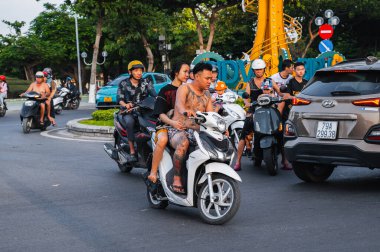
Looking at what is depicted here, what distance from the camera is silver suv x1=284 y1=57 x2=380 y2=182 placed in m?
8.30

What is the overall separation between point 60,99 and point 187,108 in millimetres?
21193

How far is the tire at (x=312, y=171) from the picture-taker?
30.8ft

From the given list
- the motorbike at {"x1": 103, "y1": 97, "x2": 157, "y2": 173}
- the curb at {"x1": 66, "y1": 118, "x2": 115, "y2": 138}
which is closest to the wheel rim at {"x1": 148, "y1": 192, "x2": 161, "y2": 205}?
the motorbike at {"x1": 103, "y1": 97, "x2": 157, "y2": 173}

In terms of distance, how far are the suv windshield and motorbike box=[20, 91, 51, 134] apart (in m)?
10.9

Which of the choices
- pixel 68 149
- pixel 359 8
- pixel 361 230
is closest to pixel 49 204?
pixel 361 230

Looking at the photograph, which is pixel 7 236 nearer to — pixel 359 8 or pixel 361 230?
pixel 361 230

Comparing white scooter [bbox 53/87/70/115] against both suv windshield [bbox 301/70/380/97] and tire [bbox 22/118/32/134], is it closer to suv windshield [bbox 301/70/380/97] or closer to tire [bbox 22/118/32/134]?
tire [bbox 22/118/32/134]

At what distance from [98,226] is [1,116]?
21.6 metres

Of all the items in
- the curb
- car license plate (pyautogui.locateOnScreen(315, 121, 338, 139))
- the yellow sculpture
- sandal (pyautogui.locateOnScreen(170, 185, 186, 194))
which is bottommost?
the curb

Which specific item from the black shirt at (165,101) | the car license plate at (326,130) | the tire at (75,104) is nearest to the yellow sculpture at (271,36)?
the tire at (75,104)

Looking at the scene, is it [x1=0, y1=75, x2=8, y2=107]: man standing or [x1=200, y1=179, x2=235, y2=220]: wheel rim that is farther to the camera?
[x1=0, y1=75, x2=8, y2=107]: man standing

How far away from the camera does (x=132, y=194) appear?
8828mm

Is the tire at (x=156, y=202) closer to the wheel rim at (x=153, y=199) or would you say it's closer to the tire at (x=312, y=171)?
the wheel rim at (x=153, y=199)

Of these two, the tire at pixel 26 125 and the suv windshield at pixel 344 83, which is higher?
the suv windshield at pixel 344 83
